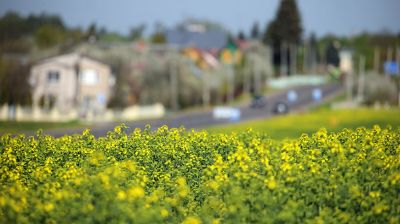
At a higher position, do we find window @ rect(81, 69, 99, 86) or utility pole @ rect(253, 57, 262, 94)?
window @ rect(81, 69, 99, 86)

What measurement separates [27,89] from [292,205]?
66.6m

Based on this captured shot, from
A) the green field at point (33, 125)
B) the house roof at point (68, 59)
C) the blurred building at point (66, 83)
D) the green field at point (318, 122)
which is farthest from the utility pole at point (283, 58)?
the green field at point (33, 125)

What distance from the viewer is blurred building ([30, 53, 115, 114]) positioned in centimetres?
8000

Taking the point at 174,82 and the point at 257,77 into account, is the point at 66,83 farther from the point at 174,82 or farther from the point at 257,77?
the point at 257,77

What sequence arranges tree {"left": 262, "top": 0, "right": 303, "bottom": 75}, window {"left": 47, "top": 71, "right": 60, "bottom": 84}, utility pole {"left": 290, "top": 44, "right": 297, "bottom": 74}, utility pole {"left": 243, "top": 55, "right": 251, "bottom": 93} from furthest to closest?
utility pole {"left": 290, "top": 44, "right": 297, "bottom": 74}, tree {"left": 262, "top": 0, "right": 303, "bottom": 75}, utility pole {"left": 243, "top": 55, "right": 251, "bottom": 93}, window {"left": 47, "top": 71, "right": 60, "bottom": 84}

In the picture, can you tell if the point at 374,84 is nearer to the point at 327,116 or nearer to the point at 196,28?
the point at 327,116

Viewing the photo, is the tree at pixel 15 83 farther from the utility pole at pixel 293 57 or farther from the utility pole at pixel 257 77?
the utility pole at pixel 293 57

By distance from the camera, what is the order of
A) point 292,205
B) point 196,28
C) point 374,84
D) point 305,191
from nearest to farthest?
point 292,205
point 305,191
point 374,84
point 196,28

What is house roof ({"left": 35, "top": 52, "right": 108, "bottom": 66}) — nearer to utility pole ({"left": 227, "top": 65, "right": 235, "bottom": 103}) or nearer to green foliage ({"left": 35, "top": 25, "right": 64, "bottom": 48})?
utility pole ({"left": 227, "top": 65, "right": 235, "bottom": 103})

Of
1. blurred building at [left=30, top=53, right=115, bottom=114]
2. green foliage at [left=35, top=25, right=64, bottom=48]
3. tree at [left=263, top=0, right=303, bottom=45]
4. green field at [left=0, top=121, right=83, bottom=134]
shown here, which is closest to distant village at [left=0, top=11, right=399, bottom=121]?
blurred building at [left=30, top=53, right=115, bottom=114]

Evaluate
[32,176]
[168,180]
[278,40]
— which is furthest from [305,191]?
[278,40]

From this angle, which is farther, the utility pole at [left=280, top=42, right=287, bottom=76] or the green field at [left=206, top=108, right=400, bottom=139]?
the utility pole at [left=280, top=42, right=287, bottom=76]

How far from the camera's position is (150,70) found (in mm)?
95750

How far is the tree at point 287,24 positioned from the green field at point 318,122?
8485 centimetres
